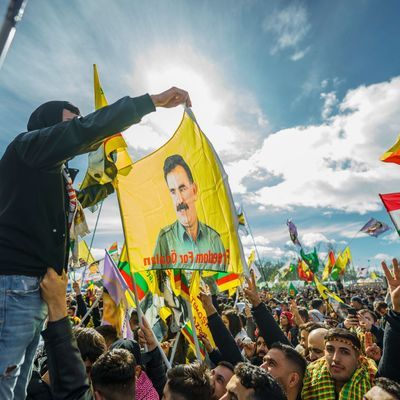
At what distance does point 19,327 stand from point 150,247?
253cm

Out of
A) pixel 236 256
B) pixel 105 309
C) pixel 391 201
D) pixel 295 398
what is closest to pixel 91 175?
pixel 236 256

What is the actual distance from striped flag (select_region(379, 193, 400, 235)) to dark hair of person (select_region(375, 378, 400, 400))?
2.92 metres

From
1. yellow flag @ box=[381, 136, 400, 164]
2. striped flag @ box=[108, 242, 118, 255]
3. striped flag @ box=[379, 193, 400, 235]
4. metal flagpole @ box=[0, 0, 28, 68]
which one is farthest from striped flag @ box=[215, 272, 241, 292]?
metal flagpole @ box=[0, 0, 28, 68]

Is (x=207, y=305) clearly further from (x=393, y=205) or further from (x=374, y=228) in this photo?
(x=374, y=228)

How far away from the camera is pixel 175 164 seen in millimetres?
4098

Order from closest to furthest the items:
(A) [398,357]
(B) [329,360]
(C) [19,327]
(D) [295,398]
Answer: (C) [19,327], (A) [398,357], (D) [295,398], (B) [329,360]

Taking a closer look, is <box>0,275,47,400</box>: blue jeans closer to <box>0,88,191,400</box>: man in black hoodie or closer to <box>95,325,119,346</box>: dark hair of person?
<box>0,88,191,400</box>: man in black hoodie

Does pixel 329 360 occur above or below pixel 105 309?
below

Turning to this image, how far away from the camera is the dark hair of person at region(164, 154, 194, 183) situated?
159 inches

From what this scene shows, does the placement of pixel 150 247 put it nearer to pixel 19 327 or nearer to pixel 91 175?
pixel 91 175

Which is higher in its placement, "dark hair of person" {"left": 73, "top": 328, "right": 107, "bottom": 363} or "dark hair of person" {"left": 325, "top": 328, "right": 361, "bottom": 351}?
"dark hair of person" {"left": 73, "top": 328, "right": 107, "bottom": 363}

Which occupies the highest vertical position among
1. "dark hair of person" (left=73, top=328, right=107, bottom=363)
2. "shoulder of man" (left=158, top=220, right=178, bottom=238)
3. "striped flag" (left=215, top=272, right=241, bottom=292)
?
"shoulder of man" (left=158, top=220, right=178, bottom=238)

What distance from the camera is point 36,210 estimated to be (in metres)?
1.74

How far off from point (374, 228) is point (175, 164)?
16.7 metres
